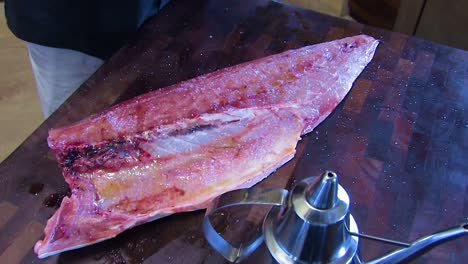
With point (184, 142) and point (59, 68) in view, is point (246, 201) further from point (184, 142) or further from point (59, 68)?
point (59, 68)

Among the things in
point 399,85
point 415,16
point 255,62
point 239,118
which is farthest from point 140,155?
point 415,16

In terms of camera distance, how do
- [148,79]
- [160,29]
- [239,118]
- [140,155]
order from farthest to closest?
1. [160,29]
2. [148,79]
3. [239,118]
4. [140,155]

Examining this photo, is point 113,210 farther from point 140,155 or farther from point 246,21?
point 246,21

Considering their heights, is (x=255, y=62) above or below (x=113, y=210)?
above

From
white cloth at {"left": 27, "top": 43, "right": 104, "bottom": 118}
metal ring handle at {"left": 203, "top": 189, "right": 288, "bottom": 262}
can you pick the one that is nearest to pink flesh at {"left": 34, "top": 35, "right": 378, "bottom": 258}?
metal ring handle at {"left": 203, "top": 189, "right": 288, "bottom": 262}

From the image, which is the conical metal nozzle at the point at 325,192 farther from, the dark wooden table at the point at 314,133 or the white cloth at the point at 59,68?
the white cloth at the point at 59,68

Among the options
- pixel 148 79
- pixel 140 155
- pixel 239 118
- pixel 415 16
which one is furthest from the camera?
pixel 415 16

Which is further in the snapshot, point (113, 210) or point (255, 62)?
point (255, 62)
